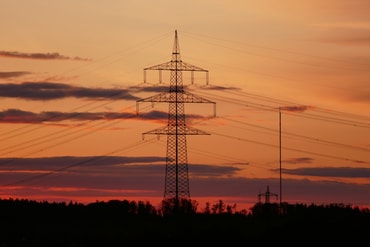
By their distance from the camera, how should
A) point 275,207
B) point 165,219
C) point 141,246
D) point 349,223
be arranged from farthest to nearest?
point 275,207
point 165,219
point 349,223
point 141,246

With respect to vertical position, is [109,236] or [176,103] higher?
[176,103]

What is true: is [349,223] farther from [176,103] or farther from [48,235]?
[48,235]

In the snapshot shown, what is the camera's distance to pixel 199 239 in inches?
3187

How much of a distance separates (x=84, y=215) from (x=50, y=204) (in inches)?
678

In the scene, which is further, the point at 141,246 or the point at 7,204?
the point at 7,204

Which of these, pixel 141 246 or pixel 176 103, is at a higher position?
pixel 176 103

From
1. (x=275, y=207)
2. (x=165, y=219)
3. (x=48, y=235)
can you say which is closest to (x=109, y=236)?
(x=48, y=235)

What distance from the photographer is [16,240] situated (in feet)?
279

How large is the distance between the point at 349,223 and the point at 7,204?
71861 mm

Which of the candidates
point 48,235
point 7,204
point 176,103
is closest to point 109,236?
point 48,235

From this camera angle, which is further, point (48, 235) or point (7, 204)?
point (7, 204)

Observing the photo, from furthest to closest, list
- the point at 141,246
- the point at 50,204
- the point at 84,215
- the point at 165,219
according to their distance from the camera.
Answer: the point at 50,204
the point at 84,215
the point at 165,219
the point at 141,246

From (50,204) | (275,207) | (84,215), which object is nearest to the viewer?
(275,207)

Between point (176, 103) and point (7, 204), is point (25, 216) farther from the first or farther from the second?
point (176, 103)
